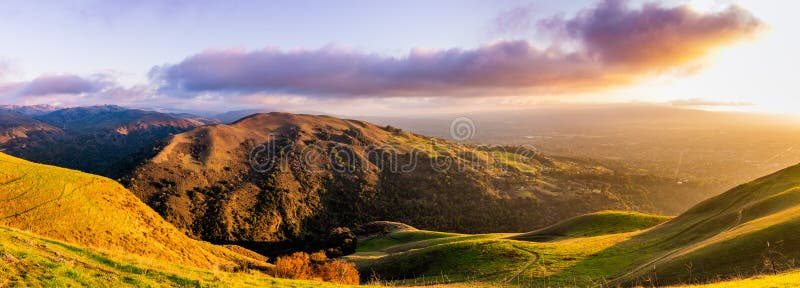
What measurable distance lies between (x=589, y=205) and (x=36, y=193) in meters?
213

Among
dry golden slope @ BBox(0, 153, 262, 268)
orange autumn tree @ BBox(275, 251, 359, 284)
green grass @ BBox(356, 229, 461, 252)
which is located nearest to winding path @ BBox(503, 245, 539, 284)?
orange autumn tree @ BBox(275, 251, 359, 284)

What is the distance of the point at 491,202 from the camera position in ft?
643

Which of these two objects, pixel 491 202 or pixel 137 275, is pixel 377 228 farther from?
pixel 137 275

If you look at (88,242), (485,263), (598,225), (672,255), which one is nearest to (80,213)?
(88,242)

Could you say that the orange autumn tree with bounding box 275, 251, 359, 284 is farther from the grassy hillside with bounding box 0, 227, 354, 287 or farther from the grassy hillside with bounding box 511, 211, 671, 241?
the grassy hillside with bounding box 511, 211, 671, 241

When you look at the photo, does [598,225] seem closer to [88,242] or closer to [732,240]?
[732,240]

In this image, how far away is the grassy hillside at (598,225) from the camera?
6562 cm

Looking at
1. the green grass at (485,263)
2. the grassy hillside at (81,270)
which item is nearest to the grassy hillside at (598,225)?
the green grass at (485,263)

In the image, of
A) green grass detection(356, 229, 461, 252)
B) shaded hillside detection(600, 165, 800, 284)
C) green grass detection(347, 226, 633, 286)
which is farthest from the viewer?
green grass detection(356, 229, 461, 252)

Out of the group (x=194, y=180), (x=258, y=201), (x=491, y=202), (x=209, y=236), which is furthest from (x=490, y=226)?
(x=194, y=180)

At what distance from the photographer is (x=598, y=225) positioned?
68.9 m

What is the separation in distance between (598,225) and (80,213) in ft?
240

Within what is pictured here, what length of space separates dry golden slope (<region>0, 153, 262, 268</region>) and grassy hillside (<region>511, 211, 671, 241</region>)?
55.3 m

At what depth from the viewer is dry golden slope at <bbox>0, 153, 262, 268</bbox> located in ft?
99.5
